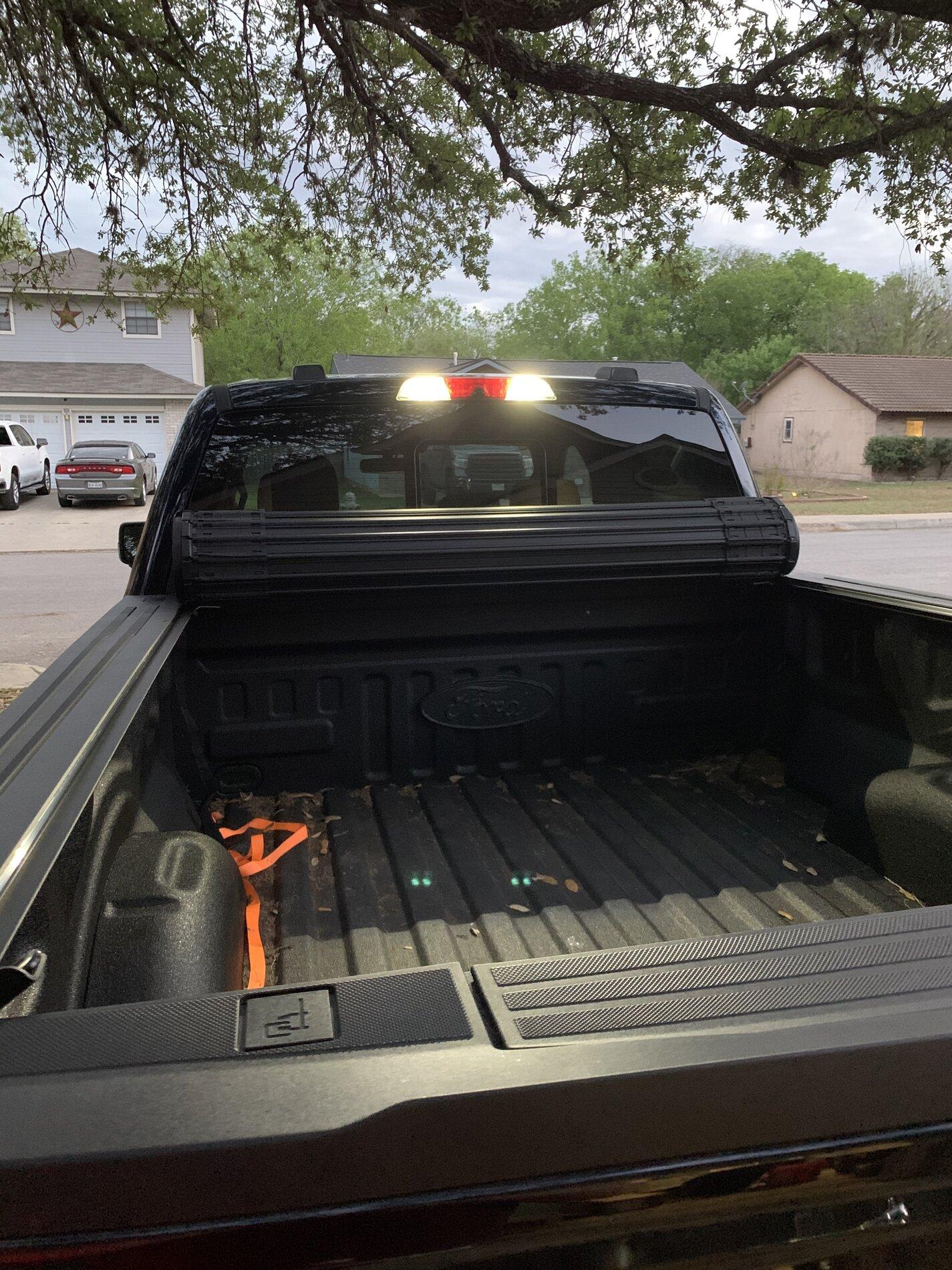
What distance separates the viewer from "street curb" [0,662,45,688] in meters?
7.47

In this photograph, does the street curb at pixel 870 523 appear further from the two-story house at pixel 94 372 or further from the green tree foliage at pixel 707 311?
the green tree foliage at pixel 707 311

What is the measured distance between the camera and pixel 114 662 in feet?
6.60

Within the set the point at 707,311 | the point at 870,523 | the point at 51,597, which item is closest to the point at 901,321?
the point at 707,311

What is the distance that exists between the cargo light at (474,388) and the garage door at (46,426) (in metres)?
31.3

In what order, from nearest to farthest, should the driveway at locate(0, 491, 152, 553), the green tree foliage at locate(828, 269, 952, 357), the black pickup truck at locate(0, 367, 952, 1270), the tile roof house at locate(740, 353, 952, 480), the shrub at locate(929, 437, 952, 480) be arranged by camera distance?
the black pickup truck at locate(0, 367, 952, 1270)
the driveway at locate(0, 491, 152, 553)
the shrub at locate(929, 437, 952, 480)
the tile roof house at locate(740, 353, 952, 480)
the green tree foliage at locate(828, 269, 952, 357)

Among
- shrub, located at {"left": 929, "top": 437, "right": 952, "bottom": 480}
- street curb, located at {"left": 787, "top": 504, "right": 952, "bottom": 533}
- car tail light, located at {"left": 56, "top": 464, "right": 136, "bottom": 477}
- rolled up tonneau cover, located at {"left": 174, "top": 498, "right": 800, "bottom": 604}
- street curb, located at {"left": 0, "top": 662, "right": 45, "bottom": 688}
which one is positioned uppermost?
shrub, located at {"left": 929, "top": 437, "right": 952, "bottom": 480}

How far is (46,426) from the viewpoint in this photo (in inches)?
1232

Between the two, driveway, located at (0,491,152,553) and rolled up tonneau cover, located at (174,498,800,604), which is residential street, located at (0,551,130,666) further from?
rolled up tonneau cover, located at (174,498,800,604)

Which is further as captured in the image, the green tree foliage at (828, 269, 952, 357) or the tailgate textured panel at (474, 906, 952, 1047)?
the green tree foliage at (828, 269, 952, 357)

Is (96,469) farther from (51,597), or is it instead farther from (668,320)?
(668,320)

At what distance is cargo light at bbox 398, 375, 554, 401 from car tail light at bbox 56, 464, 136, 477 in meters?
21.3

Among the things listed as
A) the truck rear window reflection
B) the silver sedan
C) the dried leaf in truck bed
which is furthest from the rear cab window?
the silver sedan

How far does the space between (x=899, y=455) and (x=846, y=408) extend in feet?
15.2

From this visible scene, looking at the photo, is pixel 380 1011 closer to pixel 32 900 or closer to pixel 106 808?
pixel 32 900
